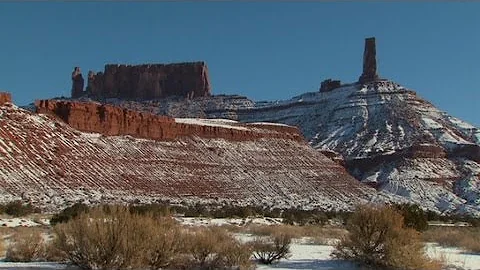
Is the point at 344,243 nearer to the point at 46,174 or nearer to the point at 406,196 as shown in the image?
the point at 46,174

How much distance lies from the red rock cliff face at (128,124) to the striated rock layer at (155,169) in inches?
16.0

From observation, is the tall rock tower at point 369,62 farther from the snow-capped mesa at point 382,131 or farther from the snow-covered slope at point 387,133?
the snow-covered slope at point 387,133

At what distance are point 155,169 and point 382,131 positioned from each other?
209 feet

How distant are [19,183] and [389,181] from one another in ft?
193

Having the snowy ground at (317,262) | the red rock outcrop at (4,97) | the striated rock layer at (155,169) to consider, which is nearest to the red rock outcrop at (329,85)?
the striated rock layer at (155,169)

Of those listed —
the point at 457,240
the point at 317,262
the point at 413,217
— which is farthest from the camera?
the point at 457,240

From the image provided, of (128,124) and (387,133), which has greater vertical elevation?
(387,133)

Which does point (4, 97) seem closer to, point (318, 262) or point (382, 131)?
point (318, 262)

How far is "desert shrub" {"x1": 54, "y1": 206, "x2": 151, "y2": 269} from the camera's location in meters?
12.5

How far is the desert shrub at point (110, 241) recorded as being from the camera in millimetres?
12453

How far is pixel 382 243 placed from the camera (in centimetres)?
1502

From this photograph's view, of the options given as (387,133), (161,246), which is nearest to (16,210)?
(161,246)

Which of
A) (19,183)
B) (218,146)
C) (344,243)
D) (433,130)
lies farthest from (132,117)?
(433,130)

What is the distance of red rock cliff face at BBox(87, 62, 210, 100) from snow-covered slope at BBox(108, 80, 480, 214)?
6905mm
